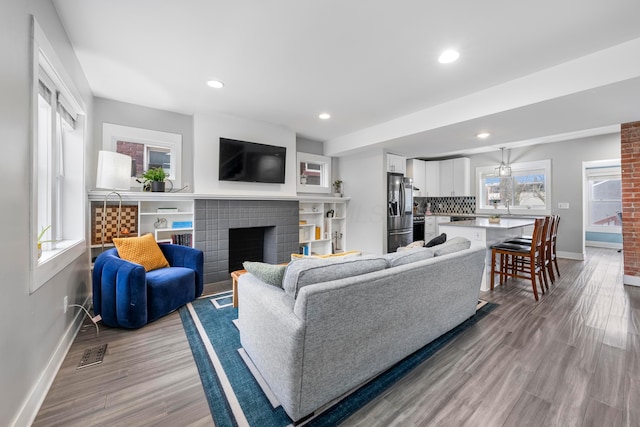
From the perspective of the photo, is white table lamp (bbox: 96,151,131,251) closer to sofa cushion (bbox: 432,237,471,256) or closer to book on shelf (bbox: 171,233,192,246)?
book on shelf (bbox: 171,233,192,246)

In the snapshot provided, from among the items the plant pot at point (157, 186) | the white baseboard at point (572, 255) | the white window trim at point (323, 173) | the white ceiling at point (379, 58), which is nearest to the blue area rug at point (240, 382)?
the plant pot at point (157, 186)

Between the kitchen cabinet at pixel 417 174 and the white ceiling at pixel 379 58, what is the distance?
3.03m

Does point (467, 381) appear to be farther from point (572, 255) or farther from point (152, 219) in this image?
point (572, 255)

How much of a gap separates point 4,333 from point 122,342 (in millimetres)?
1187

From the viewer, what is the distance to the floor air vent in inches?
76.0

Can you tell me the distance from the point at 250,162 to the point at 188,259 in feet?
5.86

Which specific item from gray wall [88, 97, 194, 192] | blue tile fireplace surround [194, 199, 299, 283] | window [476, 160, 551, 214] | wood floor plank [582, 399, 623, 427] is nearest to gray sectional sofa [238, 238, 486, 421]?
wood floor plank [582, 399, 623, 427]

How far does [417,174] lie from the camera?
270 inches

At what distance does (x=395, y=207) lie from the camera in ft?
17.2

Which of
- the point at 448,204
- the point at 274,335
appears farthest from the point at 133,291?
the point at 448,204

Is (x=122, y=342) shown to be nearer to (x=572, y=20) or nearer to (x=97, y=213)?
(x=97, y=213)

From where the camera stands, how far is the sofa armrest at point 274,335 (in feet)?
4.29

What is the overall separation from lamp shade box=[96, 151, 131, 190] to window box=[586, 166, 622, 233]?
9.49 meters

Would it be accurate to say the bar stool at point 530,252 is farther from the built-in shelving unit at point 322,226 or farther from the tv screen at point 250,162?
the tv screen at point 250,162
